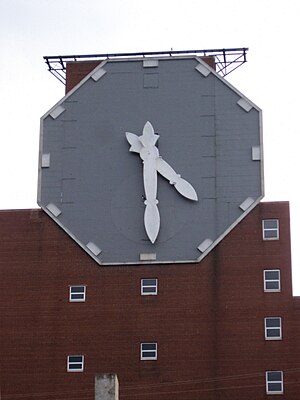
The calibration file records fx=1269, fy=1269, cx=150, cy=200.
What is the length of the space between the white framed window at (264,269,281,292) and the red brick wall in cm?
29

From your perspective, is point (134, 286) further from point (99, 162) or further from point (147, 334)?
point (99, 162)

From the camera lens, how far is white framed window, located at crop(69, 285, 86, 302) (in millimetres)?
70125

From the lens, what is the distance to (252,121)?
238 ft

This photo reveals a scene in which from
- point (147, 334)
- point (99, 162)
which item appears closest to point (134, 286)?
point (147, 334)

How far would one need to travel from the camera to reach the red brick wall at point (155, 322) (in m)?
67.9

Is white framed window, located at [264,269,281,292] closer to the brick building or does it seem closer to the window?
the brick building

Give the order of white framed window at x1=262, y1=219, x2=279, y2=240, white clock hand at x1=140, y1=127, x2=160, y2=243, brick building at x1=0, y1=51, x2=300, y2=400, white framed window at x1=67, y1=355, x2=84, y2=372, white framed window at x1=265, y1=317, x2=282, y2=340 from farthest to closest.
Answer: white clock hand at x1=140, y1=127, x2=160, y2=243
white framed window at x1=262, y1=219, x2=279, y2=240
white framed window at x1=67, y1=355, x2=84, y2=372
white framed window at x1=265, y1=317, x2=282, y2=340
brick building at x1=0, y1=51, x2=300, y2=400

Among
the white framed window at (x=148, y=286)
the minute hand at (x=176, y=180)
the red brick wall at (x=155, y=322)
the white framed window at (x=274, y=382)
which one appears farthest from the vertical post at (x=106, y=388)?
the minute hand at (x=176, y=180)

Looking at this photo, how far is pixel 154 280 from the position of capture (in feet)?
229

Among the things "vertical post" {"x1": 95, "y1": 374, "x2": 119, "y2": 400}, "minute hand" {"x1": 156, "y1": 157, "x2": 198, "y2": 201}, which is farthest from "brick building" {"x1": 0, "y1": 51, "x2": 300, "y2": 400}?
"vertical post" {"x1": 95, "y1": 374, "x2": 119, "y2": 400}

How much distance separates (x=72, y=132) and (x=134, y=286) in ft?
32.9

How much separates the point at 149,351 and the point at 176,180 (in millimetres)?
9778

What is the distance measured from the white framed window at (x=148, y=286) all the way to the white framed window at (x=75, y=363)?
4.98m

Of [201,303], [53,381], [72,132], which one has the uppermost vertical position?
[72,132]
